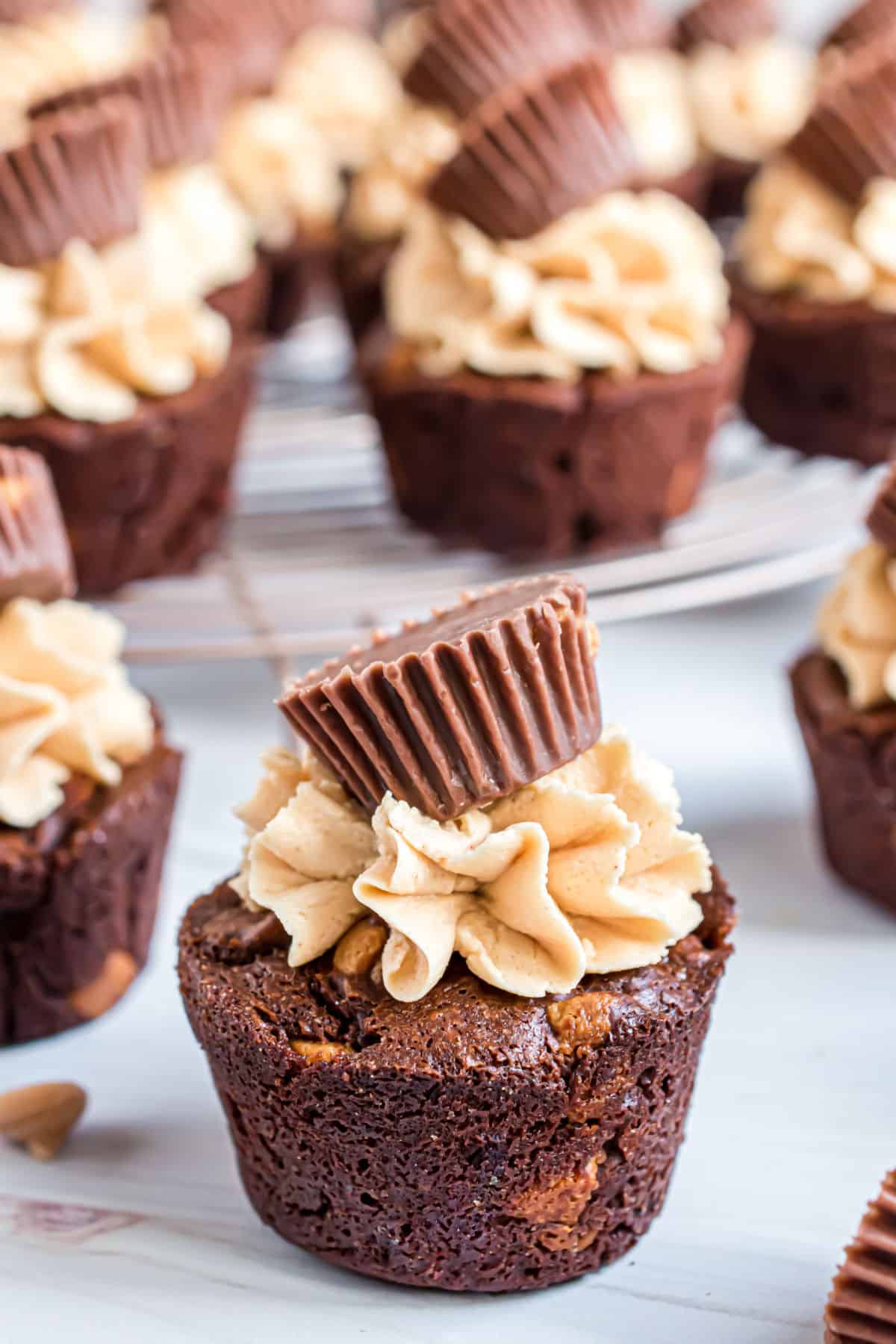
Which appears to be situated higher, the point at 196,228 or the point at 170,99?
the point at 170,99

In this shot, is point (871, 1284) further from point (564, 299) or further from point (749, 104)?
point (749, 104)

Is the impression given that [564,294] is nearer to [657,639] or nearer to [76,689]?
[657,639]

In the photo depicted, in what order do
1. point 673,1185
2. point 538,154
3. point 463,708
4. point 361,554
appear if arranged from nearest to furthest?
point 463,708 < point 673,1185 < point 538,154 < point 361,554

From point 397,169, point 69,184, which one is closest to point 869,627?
point 69,184

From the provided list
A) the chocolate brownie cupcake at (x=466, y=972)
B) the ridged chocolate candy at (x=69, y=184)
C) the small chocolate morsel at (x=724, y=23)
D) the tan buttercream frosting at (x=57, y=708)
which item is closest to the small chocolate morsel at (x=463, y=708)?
the chocolate brownie cupcake at (x=466, y=972)

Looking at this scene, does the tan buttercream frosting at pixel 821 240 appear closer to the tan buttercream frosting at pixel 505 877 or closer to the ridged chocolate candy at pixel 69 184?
the ridged chocolate candy at pixel 69 184

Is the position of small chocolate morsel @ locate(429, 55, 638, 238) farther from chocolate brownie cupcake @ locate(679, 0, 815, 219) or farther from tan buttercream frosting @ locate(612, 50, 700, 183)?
chocolate brownie cupcake @ locate(679, 0, 815, 219)
